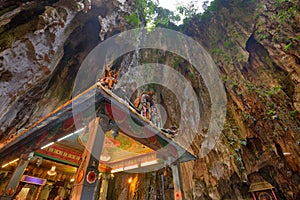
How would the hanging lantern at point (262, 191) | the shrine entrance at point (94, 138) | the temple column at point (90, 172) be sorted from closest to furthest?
1. the temple column at point (90, 172)
2. the shrine entrance at point (94, 138)
3. the hanging lantern at point (262, 191)

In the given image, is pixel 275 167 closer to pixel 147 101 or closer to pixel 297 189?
pixel 297 189

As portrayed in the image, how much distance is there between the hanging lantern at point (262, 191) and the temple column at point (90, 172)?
9194mm

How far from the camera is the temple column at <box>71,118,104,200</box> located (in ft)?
9.18

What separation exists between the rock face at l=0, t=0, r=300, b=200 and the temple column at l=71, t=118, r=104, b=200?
5.39 metres

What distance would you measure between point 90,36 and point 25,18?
4.72 metres

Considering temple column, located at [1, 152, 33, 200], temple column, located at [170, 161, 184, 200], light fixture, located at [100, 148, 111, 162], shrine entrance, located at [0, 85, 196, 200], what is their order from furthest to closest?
light fixture, located at [100, 148, 111, 162] < temple column, located at [1, 152, 33, 200] < temple column, located at [170, 161, 184, 200] < shrine entrance, located at [0, 85, 196, 200]

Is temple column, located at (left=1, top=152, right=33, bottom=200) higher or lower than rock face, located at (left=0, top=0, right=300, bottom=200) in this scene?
lower

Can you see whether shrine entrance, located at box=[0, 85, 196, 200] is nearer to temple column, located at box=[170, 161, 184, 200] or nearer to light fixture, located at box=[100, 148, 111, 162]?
temple column, located at box=[170, 161, 184, 200]

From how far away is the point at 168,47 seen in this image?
726 inches

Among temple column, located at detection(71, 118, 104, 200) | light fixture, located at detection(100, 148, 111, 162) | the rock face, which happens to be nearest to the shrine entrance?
temple column, located at detection(71, 118, 104, 200)

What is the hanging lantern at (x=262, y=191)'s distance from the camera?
760 cm

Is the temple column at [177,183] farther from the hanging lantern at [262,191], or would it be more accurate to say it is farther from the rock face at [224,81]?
the hanging lantern at [262,191]

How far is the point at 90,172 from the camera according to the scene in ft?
9.73

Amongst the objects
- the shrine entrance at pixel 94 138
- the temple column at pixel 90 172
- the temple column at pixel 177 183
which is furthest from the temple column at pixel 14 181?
the temple column at pixel 177 183
